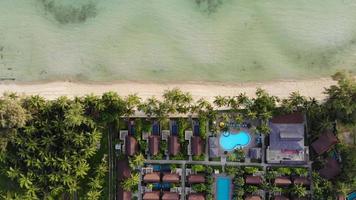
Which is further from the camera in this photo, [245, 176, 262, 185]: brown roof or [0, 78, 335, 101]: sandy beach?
[0, 78, 335, 101]: sandy beach

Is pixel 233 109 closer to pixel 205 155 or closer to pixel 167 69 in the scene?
pixel 205 155

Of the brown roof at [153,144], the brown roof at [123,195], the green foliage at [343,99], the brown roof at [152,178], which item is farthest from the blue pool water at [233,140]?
the brown roof at [123,195]

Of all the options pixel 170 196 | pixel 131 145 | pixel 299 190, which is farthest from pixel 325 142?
pixel 131 145

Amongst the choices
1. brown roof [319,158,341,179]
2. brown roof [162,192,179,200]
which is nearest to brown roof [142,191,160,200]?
brown roof [162,192,179,200]

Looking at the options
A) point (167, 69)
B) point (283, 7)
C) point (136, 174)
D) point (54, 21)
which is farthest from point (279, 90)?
point (54, 21)

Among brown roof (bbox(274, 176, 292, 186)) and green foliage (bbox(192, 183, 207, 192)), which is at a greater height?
brown roof (bbox(274, 176, 292, 186))

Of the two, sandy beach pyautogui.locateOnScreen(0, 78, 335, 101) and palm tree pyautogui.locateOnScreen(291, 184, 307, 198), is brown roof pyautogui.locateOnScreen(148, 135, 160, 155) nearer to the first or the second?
sandy beach pyautogui.locateOnScreen(0, 78, 335, 101)

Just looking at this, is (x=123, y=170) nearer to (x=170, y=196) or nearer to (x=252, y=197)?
(x=170, y=196)
